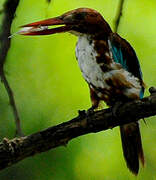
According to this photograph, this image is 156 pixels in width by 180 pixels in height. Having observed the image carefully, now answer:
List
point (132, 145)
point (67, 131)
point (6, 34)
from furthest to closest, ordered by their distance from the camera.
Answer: point (6, 34) → point (132, 145) → point (67, 131)

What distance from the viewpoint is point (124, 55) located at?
1.23 m

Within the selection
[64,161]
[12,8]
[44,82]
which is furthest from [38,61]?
[64,161]

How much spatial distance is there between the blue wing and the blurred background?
13cm

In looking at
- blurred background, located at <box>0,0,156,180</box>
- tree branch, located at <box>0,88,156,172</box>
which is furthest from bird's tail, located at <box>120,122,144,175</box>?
tree branch, located at <box>0,88,156,172</box>

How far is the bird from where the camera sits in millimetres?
1187

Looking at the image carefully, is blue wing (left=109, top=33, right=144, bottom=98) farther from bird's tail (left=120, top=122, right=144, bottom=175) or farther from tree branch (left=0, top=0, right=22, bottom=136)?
tree branch (left=0, top=0, right=22, bottom=136)

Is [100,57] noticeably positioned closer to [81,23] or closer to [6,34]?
[81,23]

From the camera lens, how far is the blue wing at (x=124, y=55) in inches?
47.6

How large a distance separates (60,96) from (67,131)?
32 centimetres

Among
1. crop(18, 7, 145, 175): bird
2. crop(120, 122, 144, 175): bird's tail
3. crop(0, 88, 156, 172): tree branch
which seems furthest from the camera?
crop(120, 122, 144, 175): bird's tail

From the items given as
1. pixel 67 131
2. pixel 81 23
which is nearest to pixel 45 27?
pixel 81 23

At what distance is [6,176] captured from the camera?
1362 millimetres

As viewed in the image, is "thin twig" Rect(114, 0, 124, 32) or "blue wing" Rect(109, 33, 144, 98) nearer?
"blue wing" Rect(109, 33, 144, 98)

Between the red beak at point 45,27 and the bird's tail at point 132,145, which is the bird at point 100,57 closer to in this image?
the red beak at point 45,27
